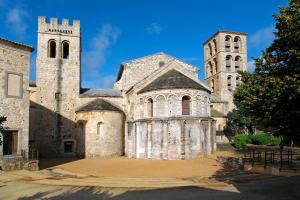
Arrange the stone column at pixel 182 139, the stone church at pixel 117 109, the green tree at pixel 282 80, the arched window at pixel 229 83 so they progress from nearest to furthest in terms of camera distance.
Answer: the green tree at pixel 282 80 < the stone column at pixel 182 139 < the stone church at pixel 117 109 < the arched window at pixel 229 83

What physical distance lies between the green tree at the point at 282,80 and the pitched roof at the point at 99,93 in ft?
90.4

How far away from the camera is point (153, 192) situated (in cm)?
1434

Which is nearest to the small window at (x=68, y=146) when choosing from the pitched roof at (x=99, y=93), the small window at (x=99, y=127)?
the small window at (x=99, y=127)

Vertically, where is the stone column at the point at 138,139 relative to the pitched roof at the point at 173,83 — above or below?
below

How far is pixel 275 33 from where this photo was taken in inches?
497

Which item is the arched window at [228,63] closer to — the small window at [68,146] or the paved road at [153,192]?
the small window at [68,146]

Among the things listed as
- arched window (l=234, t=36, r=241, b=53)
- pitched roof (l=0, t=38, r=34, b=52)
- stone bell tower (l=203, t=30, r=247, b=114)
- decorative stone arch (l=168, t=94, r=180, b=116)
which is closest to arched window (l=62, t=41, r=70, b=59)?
pitched roof (l=0, t=38, r=34, b=52)

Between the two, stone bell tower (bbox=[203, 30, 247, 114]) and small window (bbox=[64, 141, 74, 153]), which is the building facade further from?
small window (bbox=[64, 141, 74, 153])

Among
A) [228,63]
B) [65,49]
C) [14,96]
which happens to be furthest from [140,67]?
[228,63]

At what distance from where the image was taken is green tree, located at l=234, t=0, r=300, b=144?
11.0m

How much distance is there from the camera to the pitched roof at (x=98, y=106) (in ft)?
115

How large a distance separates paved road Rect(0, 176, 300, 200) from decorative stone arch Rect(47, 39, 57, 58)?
970 inches

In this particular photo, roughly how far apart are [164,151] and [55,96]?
16348mm

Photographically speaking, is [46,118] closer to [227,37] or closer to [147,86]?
[147,86]
